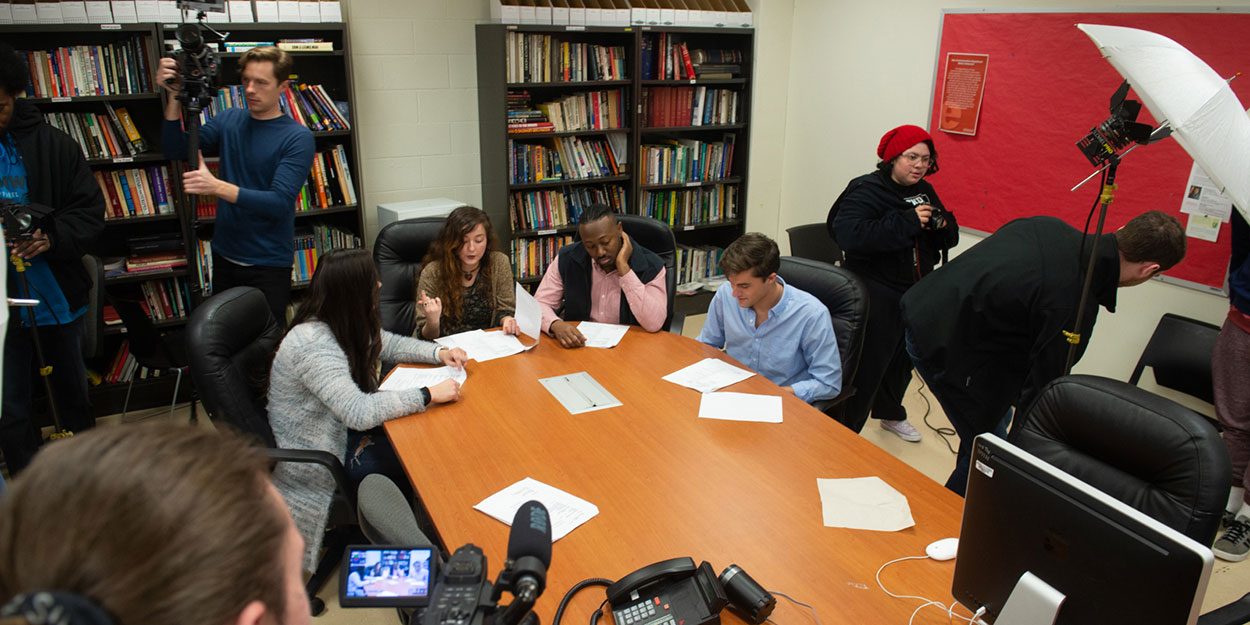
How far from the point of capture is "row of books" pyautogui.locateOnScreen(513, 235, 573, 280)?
459 cm

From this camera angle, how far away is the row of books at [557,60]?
4.20 m

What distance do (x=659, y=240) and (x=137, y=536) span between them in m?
2.87

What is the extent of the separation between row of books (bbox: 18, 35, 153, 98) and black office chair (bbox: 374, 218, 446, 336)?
1.50 metres

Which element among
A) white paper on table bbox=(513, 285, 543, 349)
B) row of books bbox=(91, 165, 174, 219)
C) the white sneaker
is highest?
row of books bbox=(91, 165, 174, 219)

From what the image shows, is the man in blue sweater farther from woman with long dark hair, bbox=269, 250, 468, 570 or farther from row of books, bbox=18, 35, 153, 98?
woman with long dark hair, bbox=269, 250, 468, 570

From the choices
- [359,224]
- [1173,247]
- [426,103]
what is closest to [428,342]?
[359,224]

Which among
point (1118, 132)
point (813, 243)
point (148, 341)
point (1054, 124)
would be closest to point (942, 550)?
point (1118, 132)

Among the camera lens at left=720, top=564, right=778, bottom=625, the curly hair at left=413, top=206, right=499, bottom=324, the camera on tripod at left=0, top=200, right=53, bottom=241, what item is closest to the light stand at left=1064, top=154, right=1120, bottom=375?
the camera lens at left=720, top=564, right=778, bottom=625

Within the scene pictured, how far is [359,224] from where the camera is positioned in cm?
408

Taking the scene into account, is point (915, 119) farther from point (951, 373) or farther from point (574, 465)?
point (574, 465)

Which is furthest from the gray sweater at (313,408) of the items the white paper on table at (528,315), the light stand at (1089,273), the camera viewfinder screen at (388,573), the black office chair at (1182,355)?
the black office chair at (1182,355)

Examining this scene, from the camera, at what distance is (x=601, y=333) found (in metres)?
2.94

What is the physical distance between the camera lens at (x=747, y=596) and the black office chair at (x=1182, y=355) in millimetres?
2654

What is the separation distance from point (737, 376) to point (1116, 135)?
1.33 metres
